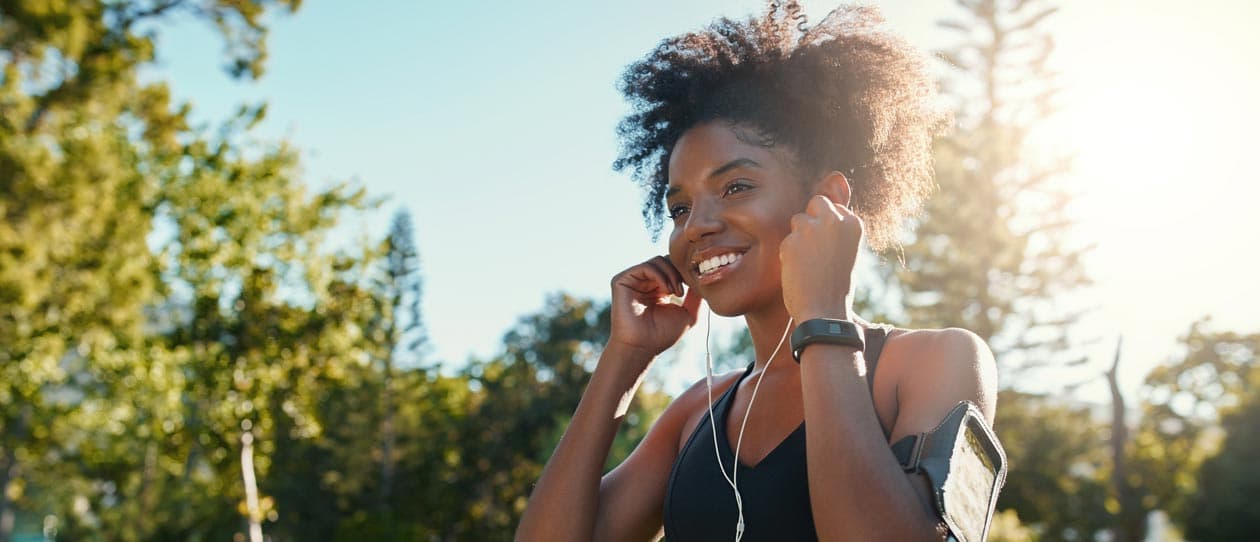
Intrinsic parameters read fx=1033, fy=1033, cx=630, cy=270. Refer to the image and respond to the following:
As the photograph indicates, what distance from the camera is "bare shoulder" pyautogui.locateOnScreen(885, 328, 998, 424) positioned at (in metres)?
2.00

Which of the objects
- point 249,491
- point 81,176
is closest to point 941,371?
point 81,176

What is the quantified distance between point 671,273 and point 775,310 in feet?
1.30

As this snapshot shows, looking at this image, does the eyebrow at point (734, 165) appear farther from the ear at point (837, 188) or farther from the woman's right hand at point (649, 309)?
the woman's right hand at point (649, 309)

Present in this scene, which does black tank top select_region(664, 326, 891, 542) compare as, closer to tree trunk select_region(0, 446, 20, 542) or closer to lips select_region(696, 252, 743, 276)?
lips select_region(696, 252, 743, 276)

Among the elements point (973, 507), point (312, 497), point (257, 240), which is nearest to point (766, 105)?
point (973, 507)

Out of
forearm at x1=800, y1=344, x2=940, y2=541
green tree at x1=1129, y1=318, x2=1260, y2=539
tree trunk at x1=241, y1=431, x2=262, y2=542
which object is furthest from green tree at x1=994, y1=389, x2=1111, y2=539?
forearm at x1=800, y1=344, x2=940, y2=541

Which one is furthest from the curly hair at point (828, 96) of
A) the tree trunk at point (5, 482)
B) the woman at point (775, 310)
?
the tree trunk at point (5, 482)

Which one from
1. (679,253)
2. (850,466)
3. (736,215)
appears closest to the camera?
(850,466)

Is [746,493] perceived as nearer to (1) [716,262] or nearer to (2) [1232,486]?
(1) [716,262]

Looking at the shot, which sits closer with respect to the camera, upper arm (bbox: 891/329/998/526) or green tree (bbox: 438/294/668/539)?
upper arm (bbox: 891/329/998/526)

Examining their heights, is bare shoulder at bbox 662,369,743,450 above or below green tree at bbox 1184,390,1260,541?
above

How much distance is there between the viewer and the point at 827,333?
2.02m

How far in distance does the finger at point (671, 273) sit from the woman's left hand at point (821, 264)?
0.69m

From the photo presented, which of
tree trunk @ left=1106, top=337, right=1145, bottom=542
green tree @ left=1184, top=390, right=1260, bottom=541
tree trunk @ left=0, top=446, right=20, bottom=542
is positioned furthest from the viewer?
tree trunk @ left=0, top=446, right=20, bottom=542
